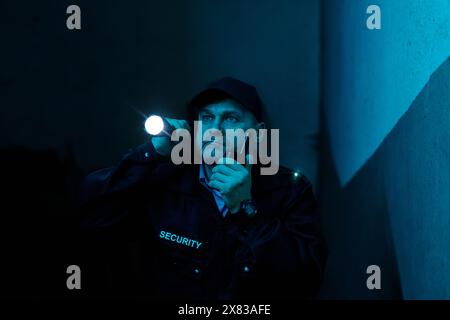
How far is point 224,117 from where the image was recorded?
62.3 inches

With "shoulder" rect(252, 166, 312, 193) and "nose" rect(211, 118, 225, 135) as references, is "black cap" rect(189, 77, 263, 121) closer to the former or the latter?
"nose" rect(211, 118, 225, 135)

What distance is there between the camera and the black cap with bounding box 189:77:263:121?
1.57 m

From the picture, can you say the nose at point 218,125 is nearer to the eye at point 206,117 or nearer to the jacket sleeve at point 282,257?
the eye at point 206,117

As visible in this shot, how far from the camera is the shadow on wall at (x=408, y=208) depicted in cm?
98

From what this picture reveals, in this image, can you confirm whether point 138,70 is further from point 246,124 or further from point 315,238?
point 315,238

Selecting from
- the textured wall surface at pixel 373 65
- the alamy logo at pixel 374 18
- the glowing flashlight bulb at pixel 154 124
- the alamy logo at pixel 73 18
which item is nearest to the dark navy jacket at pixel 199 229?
the glowing flashlight bulb at pixel 154 124

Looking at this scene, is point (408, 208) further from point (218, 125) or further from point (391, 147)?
point (218, 125)

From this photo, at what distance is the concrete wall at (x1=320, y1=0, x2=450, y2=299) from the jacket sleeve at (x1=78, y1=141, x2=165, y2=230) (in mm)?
759

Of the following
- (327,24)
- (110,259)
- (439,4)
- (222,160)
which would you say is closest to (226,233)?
(222,160)

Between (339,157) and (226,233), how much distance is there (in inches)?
37.7

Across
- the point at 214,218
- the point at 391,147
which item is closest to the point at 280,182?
the point at 214,218

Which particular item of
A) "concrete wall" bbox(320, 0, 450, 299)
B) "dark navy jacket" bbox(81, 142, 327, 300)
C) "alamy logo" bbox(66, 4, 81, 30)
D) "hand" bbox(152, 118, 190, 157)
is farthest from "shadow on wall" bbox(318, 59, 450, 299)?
"alamy logo" bbox(66, 4, 81, 30)

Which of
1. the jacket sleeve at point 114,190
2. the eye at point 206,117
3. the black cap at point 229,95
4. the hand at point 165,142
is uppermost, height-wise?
the black cap at point 229,95

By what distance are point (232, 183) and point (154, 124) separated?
32cm
